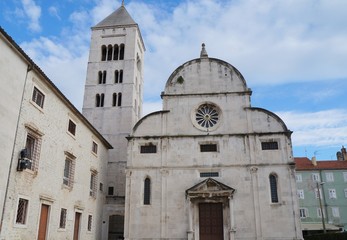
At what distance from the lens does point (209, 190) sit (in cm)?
2197

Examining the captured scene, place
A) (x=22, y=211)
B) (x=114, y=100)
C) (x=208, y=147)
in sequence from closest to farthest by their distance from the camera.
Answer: (x=22, y=211)
(x=208, y=147)
(x=114, y=100)

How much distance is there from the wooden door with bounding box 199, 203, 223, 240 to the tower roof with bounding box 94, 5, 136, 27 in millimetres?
22955

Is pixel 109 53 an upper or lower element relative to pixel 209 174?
upper

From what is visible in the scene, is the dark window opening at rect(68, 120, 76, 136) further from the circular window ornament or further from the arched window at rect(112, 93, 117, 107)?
the arched window at rect(112, 93, 117, 107)

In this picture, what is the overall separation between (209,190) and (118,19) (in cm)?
2444

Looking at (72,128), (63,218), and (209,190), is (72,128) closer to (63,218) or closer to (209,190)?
(63,218)

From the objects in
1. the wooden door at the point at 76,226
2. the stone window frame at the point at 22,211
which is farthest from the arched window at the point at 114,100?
the stone window frame at the point at 22,211

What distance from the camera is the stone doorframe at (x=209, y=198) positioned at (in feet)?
70.7

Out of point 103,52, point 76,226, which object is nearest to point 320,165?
point 103,52

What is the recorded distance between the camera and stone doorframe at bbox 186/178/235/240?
21.6m

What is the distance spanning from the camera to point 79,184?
20.5 metres

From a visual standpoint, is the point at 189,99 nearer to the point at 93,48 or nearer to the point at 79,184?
the point at 79,184

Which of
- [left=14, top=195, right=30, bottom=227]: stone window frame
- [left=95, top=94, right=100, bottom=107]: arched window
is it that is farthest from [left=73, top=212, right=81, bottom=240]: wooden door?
Answer: [left=95, top=94, right=100, bottom=107]: arched window

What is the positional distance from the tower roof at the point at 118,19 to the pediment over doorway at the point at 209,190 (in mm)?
21728
